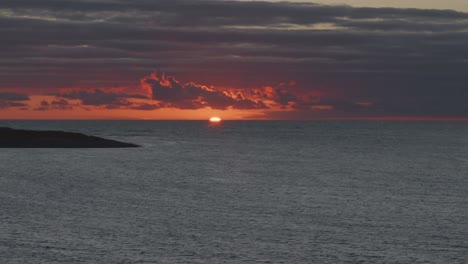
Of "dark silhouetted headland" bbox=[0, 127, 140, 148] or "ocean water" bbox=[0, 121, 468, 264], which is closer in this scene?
"ocean water" bbox=[0, 121, 468, 264]

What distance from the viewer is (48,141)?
611 ft

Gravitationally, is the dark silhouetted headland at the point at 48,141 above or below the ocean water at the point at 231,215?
below

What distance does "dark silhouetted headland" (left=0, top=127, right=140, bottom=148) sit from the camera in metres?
185

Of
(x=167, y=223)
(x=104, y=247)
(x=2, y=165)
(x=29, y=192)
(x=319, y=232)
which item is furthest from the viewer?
(x=2, y=165)

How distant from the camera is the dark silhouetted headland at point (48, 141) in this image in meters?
185

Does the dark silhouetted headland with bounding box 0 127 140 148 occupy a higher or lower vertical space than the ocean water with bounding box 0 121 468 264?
lower

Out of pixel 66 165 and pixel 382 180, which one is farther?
pixel 66 165

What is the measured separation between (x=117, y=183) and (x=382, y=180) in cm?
3714

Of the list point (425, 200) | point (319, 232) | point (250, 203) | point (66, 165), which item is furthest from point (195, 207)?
point (66, 165)

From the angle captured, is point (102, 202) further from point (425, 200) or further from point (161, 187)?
point (425, 200)

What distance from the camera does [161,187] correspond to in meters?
89.9

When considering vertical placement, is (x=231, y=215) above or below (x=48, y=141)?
above

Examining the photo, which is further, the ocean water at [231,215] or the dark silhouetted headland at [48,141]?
the dark silhouetted headland at [48,141]

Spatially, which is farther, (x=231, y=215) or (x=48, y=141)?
(x=48, y=141)
